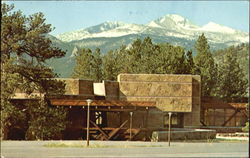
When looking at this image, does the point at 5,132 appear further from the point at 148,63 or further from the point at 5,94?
the point at 148,63

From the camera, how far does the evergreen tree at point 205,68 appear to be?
6775 centimetres

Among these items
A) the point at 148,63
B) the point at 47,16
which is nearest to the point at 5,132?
the point at 47,16

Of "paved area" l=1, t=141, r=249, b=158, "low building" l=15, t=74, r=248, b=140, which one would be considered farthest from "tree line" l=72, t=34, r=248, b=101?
"paved area" l=1, t=141, r=249, b=158

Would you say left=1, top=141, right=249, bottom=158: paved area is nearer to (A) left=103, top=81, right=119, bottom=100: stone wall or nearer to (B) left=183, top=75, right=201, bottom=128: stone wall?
(A) left=103, top=81, right=119, bottom=100: stone wall

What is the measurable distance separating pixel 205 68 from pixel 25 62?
36650mm

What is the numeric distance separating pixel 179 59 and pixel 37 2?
110ft

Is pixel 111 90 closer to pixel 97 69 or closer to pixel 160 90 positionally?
pixel 160 90

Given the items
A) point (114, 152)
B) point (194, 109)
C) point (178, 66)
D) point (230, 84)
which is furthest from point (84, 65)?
point (114, 152)

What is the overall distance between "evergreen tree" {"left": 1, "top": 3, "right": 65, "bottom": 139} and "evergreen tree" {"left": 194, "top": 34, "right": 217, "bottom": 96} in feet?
109

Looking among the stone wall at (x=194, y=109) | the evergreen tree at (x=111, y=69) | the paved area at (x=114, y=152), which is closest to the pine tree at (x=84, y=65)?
the evergreen tree at (x=111, y=69)

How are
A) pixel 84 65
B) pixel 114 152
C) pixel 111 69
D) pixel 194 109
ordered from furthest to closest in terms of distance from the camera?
pixel 84 65 < pixel 111 69 < pixel 194 109 < pixel 114 152

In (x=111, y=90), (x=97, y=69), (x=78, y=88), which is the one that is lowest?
(x=111, y=90)

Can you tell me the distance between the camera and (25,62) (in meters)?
36.2

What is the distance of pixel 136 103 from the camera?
43.1 meters
